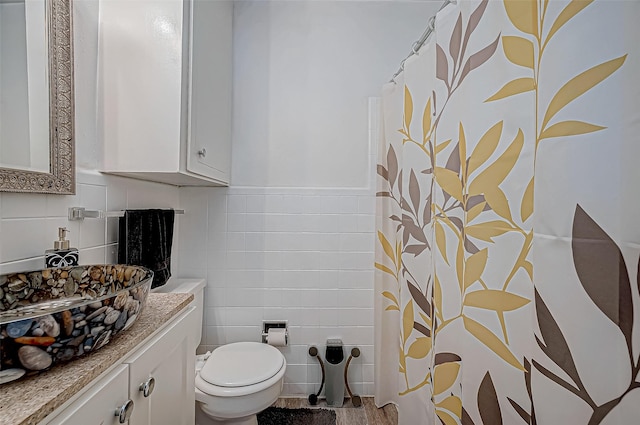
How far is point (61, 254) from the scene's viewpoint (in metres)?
0.94

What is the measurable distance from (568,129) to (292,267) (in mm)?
1601

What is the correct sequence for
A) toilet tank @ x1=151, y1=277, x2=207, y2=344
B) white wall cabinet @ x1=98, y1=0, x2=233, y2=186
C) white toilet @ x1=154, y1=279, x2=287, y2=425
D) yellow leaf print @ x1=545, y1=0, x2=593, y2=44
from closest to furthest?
1. yellow leaf print @ x1=545, y1=0, x2=593, y2=44
2. white wall cabinet @ x1=98, y1=0, x2=233, y2=186
3. white toilet @ x1=154, y1=279, x2=287, y2=425
4. toilet tank @ x1=151, y1=277, x2=207, y2=344

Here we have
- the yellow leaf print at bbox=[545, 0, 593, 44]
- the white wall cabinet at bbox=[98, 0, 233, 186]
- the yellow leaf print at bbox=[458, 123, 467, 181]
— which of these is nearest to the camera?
the yellow leaf print at bbox=[545, 0, 593, 44]

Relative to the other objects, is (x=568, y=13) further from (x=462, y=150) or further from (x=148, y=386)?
(x=148, y=386)

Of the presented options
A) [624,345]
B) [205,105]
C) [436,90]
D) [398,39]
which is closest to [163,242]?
[205,105]

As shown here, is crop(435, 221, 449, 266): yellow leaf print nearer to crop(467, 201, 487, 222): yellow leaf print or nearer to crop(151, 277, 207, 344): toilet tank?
crop(467, 201, 487, 222): yellow leaf print

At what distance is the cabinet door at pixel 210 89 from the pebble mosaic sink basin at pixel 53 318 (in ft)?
1.85

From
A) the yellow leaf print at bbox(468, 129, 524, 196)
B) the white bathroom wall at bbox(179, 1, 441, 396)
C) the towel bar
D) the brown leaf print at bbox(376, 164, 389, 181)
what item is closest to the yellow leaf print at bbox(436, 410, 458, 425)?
the yellow leaf print at bbox(468, 129, 524, 196)

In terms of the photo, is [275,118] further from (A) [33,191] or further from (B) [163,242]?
(A) [33,191]

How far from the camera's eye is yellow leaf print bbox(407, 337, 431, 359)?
4.28ft

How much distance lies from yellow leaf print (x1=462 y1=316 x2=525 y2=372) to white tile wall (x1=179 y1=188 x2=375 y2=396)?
1.12m

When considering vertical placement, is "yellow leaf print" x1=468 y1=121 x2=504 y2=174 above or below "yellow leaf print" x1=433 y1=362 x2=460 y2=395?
above

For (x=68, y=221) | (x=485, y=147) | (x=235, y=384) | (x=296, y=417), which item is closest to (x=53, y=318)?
(x=68, y=221)

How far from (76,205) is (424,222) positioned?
1216 millimetres
